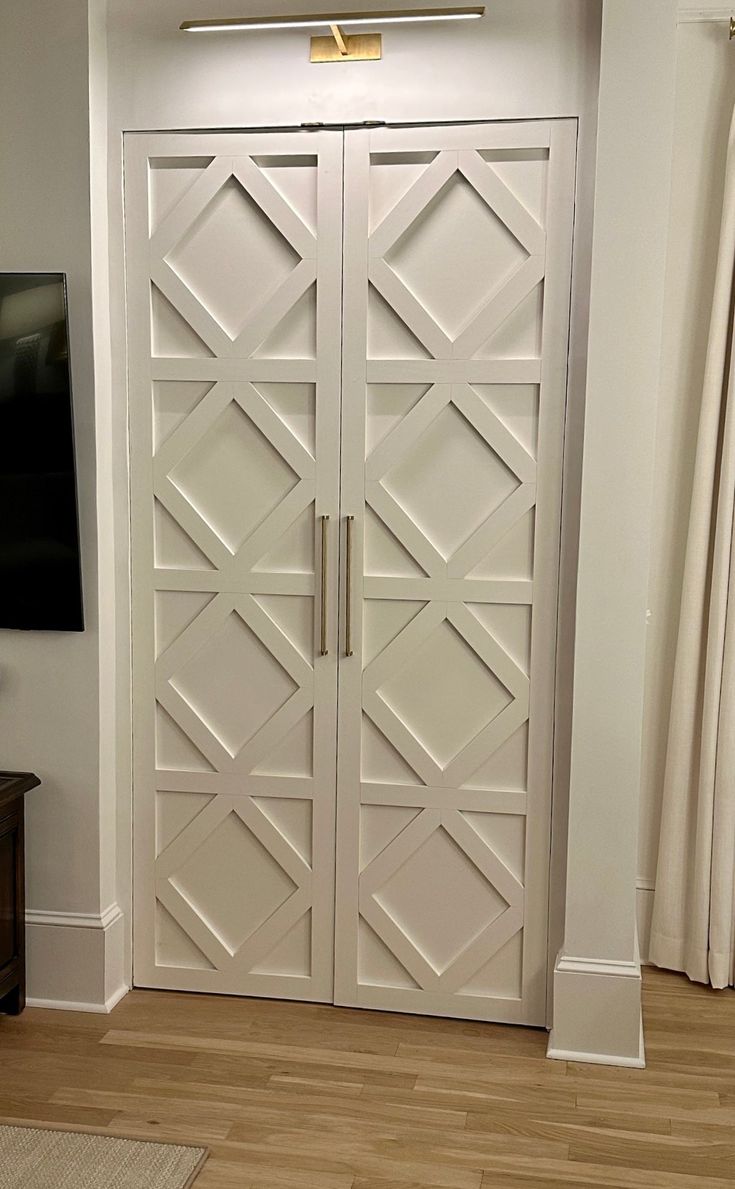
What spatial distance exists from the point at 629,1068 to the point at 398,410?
177cm

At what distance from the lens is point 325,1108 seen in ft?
8.52

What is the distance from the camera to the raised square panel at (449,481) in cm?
289

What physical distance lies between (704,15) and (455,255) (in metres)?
1.07

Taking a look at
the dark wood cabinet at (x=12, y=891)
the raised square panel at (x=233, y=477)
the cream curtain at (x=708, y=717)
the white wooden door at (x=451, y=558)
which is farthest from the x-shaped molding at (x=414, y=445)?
the dark wood cabinet at (x=12, y=891)

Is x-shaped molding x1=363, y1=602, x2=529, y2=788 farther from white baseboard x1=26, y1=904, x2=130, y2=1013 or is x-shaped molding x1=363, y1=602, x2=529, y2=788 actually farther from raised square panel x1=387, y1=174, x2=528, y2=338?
white baseboard x1=26, y1=904, x2=130, y2=1013

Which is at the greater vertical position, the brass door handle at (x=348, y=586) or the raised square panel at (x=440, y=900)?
the brass door handle at (x=348, y=586)

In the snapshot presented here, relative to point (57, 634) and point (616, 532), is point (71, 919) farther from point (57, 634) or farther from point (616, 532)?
point (616, 532)

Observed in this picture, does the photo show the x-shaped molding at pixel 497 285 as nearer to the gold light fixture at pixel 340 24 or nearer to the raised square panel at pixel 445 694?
the gold light fixture at pixel 340 24

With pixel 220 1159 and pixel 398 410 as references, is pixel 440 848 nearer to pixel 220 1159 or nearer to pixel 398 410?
pixel 220 1159

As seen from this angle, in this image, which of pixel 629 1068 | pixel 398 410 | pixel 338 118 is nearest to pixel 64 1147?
pixel 629 1068

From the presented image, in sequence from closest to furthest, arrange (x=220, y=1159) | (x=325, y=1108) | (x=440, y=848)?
(x=220, y=1159), (x=325, y=1108), (x=440, y=848)

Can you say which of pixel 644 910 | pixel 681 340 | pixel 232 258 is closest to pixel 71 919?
pixel 644 910

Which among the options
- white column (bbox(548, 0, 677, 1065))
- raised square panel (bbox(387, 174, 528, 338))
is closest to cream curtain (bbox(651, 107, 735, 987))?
white column (bbox(548, 0, 677, 1065))

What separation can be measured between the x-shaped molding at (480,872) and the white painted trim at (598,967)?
0.18 metres
